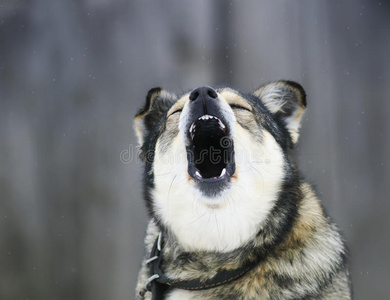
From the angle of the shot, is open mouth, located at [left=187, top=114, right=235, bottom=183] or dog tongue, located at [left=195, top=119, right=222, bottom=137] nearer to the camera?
open mouth, located at [left=187, top=114, right=235, bottom=183]

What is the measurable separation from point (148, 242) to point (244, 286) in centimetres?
83

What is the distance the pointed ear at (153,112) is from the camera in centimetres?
258

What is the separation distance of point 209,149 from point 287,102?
656mm

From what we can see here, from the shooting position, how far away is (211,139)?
226cm

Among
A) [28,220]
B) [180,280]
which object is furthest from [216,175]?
[28,220]

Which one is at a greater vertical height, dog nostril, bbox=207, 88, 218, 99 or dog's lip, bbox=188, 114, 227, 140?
dog nostril, bbox=207, 88, 218, 99

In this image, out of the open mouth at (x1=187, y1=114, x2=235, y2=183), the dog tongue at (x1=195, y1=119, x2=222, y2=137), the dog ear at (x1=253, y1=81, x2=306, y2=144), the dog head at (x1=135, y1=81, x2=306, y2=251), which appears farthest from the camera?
the dog ear at (x1=253, y1=81, x2=306, y2=144)

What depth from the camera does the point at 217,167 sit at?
2201 millimetres

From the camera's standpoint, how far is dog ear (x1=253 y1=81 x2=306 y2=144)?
2406 mm

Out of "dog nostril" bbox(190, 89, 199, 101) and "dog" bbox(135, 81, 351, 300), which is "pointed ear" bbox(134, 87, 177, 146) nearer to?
"dog" bbox(135, 81, 351, 300)

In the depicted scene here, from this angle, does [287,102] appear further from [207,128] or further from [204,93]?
[204,93]

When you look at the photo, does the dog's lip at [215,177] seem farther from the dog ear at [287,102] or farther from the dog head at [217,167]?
the dog ear at [287,102]

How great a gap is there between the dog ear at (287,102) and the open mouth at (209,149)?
0.52 metres

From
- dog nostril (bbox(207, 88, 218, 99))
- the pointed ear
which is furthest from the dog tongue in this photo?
the pointed ear
